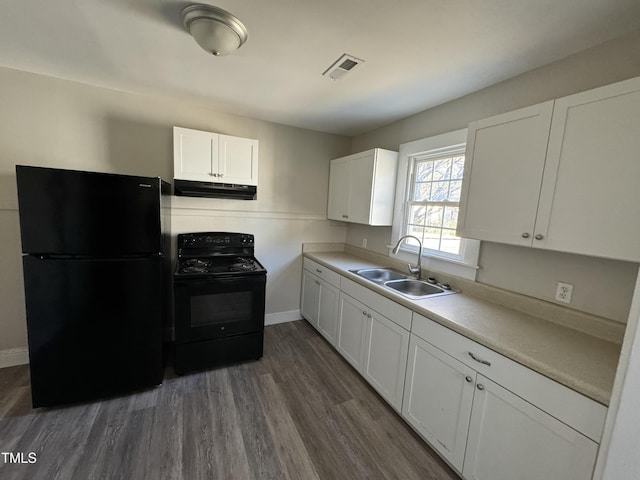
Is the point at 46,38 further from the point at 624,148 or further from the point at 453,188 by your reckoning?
the point at 624,148

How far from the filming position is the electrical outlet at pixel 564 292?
1447 mm

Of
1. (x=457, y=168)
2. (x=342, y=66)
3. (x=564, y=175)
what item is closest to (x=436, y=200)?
(x=457, y=168)

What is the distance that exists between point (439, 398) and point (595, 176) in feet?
4.41

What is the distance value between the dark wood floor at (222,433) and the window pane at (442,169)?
188cm

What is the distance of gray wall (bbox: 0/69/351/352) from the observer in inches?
80.8

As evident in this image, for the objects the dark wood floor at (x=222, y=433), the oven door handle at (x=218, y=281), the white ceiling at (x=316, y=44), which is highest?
the white ceiling at (x=316, y=44)

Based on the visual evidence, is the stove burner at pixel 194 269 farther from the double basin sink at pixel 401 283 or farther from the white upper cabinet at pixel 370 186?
the white upper cabinet at pixel 370 186

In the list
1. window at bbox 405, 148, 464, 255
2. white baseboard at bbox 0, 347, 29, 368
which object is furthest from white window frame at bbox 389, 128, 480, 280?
white baseboard at bbox 0, 347, 29, 368

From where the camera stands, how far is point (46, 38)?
1563mm

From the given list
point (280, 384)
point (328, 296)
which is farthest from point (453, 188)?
point (280, 384)

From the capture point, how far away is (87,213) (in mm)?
1705

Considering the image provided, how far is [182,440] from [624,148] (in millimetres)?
2695

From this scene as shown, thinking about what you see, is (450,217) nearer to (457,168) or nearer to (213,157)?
(457,168)

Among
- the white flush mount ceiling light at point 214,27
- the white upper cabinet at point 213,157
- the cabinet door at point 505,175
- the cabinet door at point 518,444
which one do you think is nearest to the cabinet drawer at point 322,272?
the white upper cabinet at point 213,157
